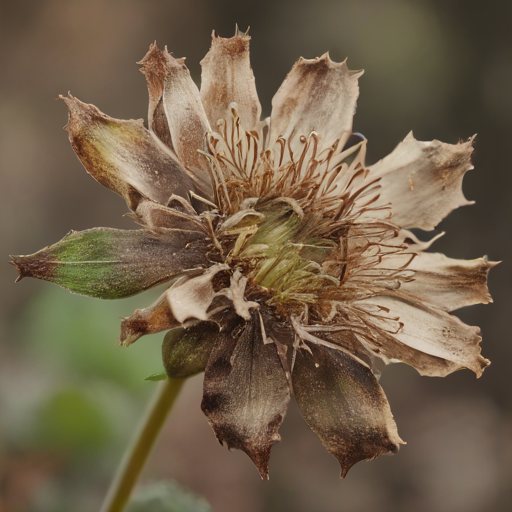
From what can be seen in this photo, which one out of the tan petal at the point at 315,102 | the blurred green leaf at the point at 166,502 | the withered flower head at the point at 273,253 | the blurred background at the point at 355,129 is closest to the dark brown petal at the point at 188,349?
the withered flower head at the point at 273,253

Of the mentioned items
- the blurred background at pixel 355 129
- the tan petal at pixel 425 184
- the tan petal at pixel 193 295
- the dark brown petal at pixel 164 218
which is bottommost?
the blurred background at pixel 355 129

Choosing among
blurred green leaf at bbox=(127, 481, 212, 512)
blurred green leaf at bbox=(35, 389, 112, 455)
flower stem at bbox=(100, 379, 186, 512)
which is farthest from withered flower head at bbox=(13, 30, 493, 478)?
blurred green leaf at bbox=(35, 389, 112, 455)

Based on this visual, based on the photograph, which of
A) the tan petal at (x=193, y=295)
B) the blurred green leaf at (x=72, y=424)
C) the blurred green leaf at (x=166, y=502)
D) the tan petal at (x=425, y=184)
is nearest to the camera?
the tan petal at (x=193, y=295)

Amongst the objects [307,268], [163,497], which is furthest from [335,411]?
[163,497]

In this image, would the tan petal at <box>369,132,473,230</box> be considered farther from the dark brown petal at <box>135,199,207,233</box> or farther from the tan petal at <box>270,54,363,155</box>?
the dark brown petal at <box>135,199,207,233</box>

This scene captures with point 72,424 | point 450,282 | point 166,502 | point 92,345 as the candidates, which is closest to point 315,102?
point 450,282

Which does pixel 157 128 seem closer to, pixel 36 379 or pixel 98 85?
pixel 36 379

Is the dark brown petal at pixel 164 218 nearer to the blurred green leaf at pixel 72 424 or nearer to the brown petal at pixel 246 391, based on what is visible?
the brown petal at pixel 246 391
